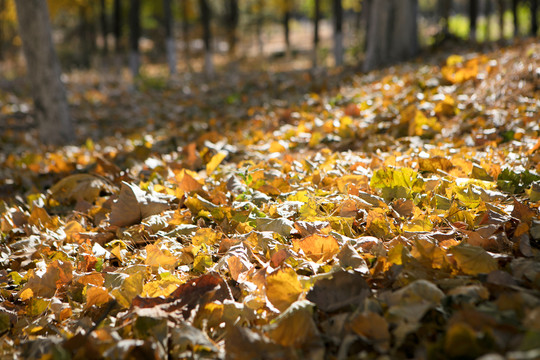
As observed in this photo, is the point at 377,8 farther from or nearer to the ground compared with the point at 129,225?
farther from the ground

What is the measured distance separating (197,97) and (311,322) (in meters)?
8.64

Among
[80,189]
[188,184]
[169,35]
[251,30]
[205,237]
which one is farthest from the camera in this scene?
[251,30]

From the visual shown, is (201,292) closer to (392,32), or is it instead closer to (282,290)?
(282,290)

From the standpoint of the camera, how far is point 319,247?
5.68ft

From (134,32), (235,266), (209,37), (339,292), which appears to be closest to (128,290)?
(235,266)

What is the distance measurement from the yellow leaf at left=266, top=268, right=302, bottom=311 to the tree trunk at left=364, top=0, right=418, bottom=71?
8766 mm

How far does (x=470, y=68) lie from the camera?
530 centimetres

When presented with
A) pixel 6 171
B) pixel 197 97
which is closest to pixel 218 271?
pixel 6 171

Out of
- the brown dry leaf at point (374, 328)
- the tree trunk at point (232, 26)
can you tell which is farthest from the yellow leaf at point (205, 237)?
the tree trunk at point (232, 26)

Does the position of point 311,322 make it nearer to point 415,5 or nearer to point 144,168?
point 144,168

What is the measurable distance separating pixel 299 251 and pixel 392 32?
8868mm

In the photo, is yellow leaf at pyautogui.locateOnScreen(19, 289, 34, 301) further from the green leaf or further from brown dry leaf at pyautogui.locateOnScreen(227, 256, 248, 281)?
the green leaf

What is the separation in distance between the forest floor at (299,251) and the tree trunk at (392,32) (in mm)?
5651

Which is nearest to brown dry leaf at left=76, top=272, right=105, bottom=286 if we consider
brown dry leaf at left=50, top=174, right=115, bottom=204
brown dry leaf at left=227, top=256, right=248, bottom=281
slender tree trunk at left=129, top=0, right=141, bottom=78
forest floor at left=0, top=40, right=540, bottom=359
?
forest floor at left=0, top=40, right=540, bottom=359
